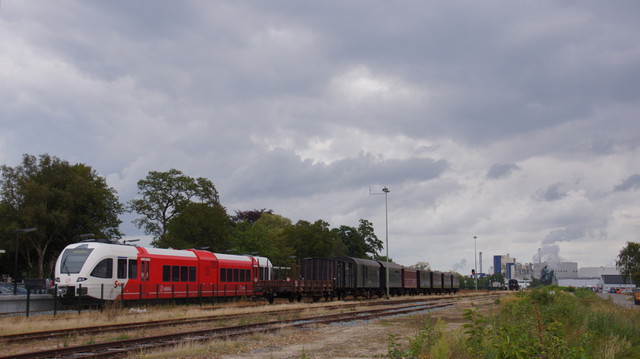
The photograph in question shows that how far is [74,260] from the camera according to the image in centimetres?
3089

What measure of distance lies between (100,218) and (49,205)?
22.5ft

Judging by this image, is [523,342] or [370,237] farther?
[370,237]

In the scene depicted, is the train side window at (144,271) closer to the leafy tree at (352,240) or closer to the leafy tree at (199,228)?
the leafy tree at (199,228)

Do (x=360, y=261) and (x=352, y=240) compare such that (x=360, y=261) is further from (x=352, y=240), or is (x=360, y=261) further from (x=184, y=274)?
(x=352, y=240)

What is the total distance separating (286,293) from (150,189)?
44555 mm

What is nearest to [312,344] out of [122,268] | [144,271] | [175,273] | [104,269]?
[104,269]

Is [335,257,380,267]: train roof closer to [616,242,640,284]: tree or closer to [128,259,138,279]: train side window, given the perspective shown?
[128,259,138,279]: train side window

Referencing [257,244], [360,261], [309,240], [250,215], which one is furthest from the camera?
[250,215]

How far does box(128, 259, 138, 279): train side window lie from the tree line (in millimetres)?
14431

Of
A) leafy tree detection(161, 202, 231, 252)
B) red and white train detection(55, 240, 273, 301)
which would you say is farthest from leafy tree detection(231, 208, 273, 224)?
red and white train detection(55, 240, 273, 301)

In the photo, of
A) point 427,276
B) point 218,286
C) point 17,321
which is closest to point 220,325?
point 17,321

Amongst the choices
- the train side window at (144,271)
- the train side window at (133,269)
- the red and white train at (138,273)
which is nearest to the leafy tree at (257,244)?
the red and white train at (138,273)

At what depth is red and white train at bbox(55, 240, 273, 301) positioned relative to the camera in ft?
99.7

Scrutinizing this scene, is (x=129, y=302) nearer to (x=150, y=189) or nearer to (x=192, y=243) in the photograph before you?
(x=192, y=243)
